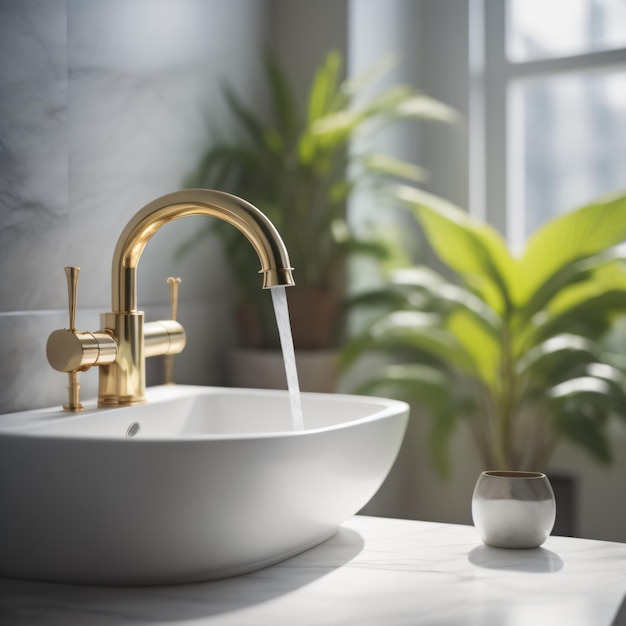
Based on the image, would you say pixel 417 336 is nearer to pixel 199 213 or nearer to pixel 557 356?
pixel 557 356

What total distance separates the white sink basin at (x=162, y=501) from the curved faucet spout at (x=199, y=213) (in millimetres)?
189

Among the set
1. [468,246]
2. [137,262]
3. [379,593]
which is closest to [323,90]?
[468,246]

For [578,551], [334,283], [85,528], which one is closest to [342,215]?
[334,283]

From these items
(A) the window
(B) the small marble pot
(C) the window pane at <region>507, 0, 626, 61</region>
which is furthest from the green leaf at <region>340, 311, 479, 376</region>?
(B) the small marble pot

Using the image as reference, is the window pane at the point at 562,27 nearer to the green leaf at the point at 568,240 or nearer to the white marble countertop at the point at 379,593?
the green leaf at the point at 568,240

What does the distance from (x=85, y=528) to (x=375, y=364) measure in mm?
Answer: 1583

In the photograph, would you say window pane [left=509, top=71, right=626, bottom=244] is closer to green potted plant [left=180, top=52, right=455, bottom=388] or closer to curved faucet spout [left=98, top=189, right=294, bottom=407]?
green potted plant [left=180, top=52, right=455, bottom=388]

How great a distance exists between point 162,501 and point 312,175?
4.28ft

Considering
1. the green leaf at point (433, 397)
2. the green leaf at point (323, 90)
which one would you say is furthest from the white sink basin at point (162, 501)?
the green leaf at point (433, 397)

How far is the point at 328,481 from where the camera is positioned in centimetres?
72

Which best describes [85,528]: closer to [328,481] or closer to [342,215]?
[328,481]

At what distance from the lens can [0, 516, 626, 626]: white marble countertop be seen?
2.03 ft

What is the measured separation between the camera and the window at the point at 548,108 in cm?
233

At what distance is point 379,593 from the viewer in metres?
0.67
